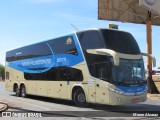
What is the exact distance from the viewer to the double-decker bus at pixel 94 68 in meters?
17.0

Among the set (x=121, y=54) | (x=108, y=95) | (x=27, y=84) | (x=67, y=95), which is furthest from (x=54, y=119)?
(x=27, y=84)

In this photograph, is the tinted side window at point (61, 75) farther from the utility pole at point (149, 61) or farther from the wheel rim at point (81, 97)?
Result: the utility pole at point (149, 61)

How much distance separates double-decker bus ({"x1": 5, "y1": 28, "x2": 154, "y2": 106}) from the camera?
16969 millimetres

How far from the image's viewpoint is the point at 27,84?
25922mm

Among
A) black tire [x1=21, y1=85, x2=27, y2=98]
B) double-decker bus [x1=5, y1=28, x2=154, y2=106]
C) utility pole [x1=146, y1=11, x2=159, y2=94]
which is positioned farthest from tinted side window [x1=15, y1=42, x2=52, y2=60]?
utility pole [x1=146, y1=11, x2=159, y2=94]

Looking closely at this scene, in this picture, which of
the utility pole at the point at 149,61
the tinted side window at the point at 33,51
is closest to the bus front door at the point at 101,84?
the tinted side window at the point at 33,51

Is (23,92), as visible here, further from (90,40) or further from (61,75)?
(90,40)

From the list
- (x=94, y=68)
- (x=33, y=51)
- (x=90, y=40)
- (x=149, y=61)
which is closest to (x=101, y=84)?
(x=94, y=68)

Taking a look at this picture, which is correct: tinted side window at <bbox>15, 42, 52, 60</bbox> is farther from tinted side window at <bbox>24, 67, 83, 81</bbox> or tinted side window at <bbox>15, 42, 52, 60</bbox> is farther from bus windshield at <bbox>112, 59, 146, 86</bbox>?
bus windshield at <bbox>112, 59, 146, 86</bbox>

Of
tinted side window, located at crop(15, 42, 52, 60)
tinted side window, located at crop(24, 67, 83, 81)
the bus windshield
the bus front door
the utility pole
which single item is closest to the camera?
the bus windshield

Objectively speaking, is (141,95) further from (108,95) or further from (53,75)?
(53,75)

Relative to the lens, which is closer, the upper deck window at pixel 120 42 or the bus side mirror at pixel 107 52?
the bus side mirror at pixel 107 52

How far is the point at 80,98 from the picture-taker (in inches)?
758

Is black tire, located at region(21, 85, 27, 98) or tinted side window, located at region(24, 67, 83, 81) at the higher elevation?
tinted side window, located at region(24, 67, 83, 81)
